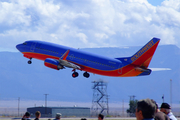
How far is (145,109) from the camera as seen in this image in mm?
10977

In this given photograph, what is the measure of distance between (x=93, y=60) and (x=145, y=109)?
5024cm

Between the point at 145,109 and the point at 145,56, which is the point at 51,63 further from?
the point at 145,109

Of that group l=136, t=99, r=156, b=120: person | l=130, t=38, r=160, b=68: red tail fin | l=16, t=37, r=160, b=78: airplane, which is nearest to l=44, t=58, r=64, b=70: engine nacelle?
l=16, t=37, r=160, b=78: airplane

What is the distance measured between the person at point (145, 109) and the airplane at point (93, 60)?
47.3m

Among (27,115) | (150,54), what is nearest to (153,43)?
(150,54)

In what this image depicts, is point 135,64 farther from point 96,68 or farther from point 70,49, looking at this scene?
point 70,49

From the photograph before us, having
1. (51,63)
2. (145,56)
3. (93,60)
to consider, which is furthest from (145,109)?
(51,63)

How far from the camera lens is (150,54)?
59.3 metres

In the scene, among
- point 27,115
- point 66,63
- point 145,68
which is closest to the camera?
point 27,115

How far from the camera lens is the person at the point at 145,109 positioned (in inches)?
431

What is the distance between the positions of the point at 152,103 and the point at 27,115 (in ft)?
33.8

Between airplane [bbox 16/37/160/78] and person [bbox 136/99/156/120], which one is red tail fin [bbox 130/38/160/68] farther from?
person [bbox 136/99/156/120]

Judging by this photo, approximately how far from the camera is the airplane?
194 feet

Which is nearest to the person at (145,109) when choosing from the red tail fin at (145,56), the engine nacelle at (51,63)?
the red tail fin at (145,56)
